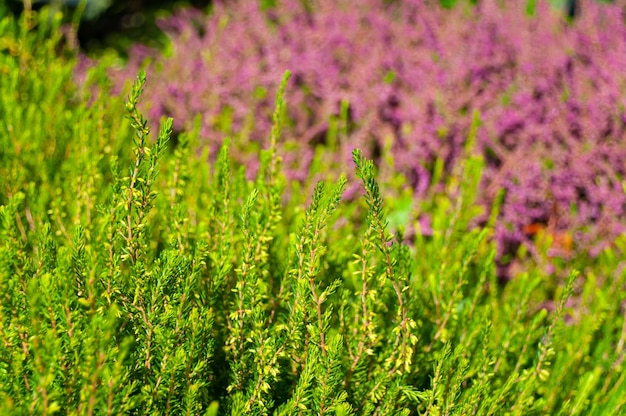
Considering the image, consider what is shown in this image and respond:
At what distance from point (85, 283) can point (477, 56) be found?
2.88m

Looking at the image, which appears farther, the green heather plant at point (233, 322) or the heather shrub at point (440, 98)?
the heather shrub at point (440, 98)

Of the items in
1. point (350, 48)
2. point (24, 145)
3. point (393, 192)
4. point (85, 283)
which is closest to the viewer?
point (85, 283)

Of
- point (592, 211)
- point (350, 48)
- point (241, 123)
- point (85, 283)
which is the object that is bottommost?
point (592, 211)

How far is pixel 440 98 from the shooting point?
10.6 feet

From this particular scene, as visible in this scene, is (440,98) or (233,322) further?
(440,98)

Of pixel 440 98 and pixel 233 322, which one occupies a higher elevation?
pixel 233 322

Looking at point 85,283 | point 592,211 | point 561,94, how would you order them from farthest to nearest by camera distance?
point 561,94
point 592,211
point 85,283

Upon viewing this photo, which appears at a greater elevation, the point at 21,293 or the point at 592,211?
the point at 21,293

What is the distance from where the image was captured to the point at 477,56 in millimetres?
3510

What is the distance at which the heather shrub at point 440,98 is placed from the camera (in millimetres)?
2924

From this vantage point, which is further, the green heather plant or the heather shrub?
the heather shrub

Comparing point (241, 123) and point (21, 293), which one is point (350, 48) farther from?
point (21, 293)

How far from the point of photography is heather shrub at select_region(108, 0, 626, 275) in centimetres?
292

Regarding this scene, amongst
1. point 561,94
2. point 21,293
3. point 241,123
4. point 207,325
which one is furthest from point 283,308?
point 561,94
